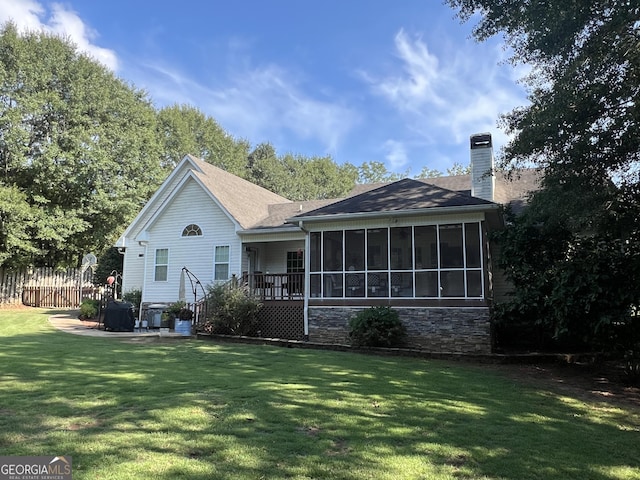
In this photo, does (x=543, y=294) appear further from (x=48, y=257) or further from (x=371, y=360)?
(x=48, y=257)

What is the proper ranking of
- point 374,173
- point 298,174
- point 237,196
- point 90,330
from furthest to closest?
point 374,173 → point 298,174 → point 237,196 → point 90,330

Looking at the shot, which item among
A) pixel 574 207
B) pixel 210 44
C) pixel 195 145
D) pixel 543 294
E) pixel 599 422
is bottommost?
pixel 599 422

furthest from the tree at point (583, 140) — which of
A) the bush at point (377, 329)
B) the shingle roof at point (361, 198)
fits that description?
the bush at point (377, 329)

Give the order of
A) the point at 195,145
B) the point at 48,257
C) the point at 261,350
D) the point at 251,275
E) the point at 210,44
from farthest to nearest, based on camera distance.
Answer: the point at 195,145, the point at 48,257, the point at 210,44, the point at 251,275, the point at 261,350

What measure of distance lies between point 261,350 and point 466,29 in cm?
855

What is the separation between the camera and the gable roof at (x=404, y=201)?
40.9ft

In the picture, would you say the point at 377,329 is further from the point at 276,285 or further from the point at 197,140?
the point at 197,140

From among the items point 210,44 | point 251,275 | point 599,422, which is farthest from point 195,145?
point 599,422

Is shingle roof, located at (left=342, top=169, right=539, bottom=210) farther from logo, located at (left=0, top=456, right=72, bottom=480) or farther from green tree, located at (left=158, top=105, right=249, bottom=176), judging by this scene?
green tree, located at (left=158, top=105, right=249, bottom=176)

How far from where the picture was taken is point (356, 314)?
13211 mm

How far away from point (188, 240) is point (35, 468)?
1482cm

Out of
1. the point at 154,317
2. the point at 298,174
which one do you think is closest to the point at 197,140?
the point at 298,174

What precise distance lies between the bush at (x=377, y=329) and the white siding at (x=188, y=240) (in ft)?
20.8

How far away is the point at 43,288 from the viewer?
24375 millimetres
